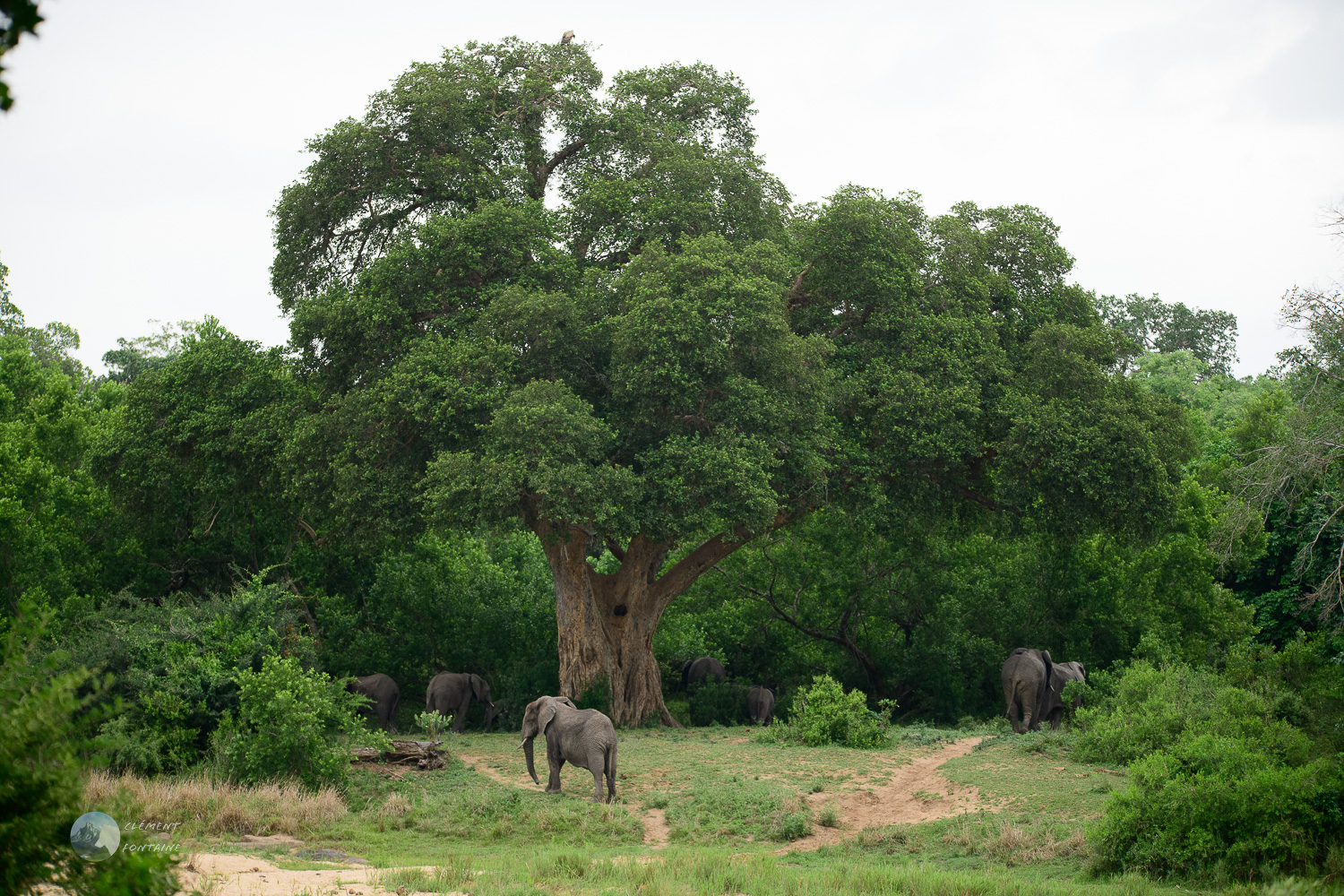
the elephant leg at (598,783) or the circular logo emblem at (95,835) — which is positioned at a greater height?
the circular logo emblem at (95,835)

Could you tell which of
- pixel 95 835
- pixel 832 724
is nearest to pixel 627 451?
pixel 832 724

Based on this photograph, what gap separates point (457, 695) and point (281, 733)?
31.1 ft

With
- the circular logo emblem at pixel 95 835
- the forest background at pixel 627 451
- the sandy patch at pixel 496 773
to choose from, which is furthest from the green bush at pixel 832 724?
the circular logo emblem at pixel 95 835

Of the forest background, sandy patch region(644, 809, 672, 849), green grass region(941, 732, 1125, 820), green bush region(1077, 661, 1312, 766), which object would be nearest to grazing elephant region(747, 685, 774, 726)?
the forest background

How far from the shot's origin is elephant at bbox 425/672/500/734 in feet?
73.5

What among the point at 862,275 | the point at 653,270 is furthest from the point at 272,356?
the point at 862,275

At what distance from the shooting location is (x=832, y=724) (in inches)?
711

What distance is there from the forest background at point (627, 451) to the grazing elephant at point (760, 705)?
2.60 metres

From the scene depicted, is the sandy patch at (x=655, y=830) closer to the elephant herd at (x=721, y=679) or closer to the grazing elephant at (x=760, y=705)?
the elephant herd at (x=721, y=679)

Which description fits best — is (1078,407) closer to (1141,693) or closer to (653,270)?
(1141,693)

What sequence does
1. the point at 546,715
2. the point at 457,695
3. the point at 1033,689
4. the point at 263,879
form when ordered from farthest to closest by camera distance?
the point at 457,695, the point at 1033,689, the point at 546,715, the point at 263,879

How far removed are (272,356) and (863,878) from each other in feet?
54.3

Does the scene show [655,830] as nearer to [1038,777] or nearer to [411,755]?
[411,755]

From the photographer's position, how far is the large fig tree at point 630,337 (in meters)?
18.0
